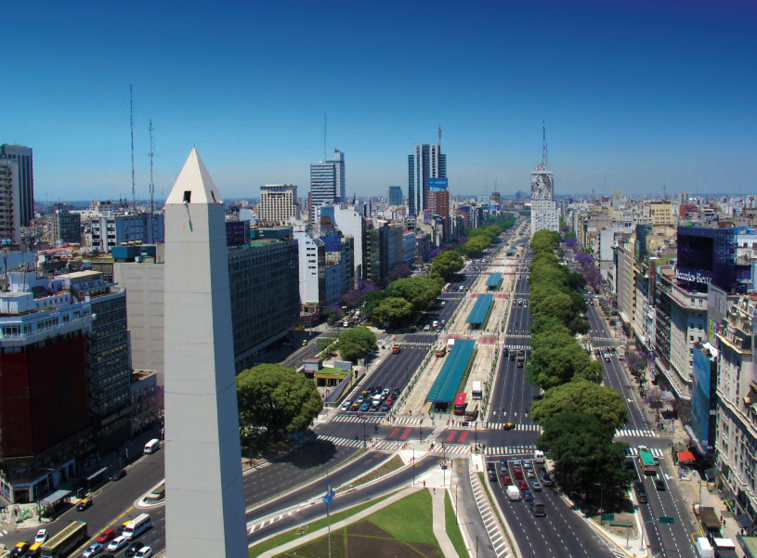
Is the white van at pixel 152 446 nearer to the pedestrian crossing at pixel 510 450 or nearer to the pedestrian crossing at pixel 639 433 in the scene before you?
the pedestrian crossing at pixel 510 450

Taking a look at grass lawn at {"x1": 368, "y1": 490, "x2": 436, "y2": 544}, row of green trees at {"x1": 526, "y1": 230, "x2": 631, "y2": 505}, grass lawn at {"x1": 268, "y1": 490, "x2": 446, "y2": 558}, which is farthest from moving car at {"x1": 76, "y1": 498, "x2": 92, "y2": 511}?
row of green trees at {"x1": 526, "y1": 230, "x2": 631, "y2": 505}

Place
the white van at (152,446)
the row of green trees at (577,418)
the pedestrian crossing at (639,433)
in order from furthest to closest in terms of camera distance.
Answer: the pedestrian crossing at (639,433)
the white van at (152,446)
the row of green trees at (577,418)

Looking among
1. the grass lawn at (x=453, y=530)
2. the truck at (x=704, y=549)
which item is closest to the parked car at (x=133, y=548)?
the grass lawn at (x=453, y=530)

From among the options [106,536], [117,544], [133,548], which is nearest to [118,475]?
[106,536]

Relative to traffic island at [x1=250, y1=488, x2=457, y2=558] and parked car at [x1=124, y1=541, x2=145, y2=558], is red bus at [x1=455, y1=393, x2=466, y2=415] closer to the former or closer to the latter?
traffic island at [x1=250, y1=488, x2=457, y2=558]

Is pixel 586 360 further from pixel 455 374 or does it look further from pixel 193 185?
pixel 193 185

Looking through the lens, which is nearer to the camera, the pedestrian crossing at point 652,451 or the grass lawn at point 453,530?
the grass lawn at point 453,530

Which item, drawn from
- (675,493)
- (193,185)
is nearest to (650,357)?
(675,493)

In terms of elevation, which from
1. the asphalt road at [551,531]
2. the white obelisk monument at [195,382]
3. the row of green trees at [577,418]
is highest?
the white obelisk monument at [195,382]
